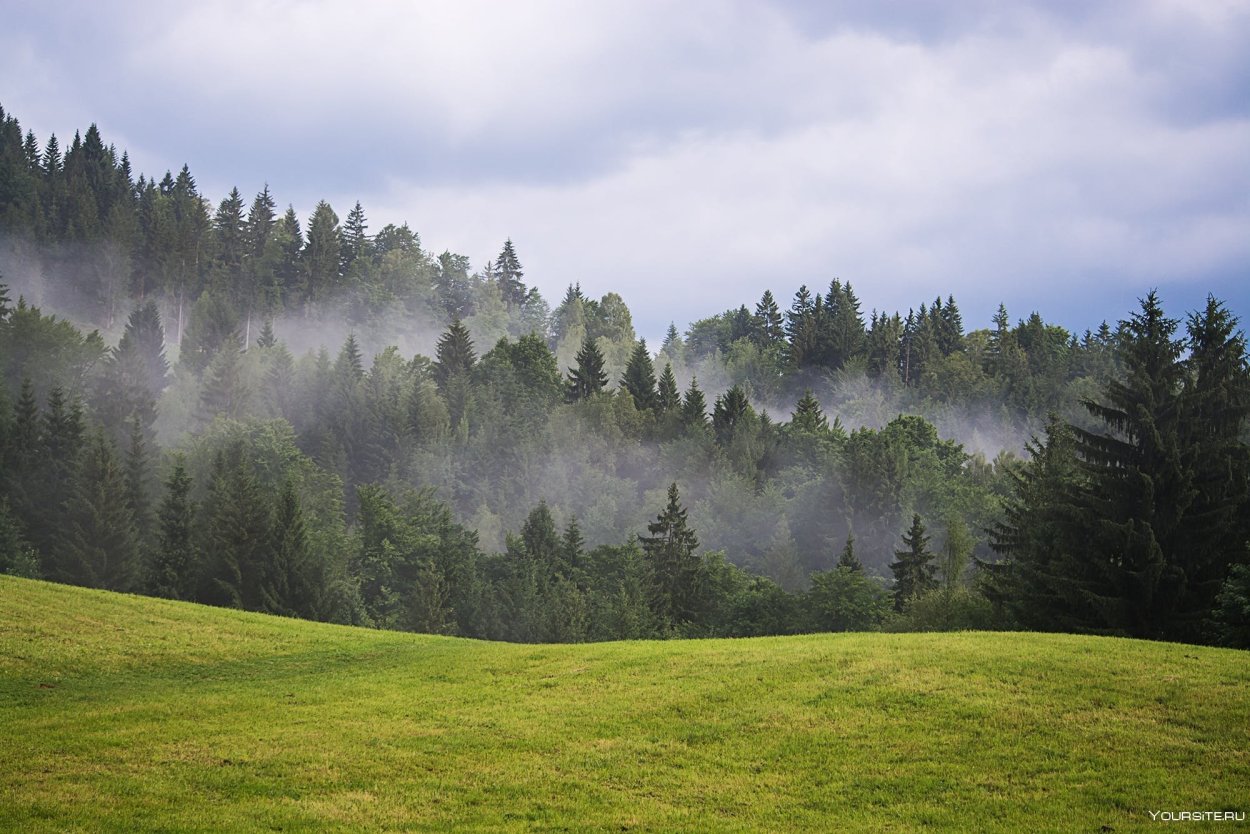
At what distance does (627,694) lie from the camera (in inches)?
1035

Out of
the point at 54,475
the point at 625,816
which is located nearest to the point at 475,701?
the point at 625,816

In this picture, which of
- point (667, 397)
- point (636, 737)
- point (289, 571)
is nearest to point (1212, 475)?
point (636, 737)

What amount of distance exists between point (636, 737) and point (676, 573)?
285 feet

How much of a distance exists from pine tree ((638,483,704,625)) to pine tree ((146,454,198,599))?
145 ft

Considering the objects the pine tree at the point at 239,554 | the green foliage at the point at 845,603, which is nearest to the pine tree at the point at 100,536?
the pine tree at the point at 239,554

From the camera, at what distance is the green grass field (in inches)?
725

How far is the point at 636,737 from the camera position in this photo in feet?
74.9

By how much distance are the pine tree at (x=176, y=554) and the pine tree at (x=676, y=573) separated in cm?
4426

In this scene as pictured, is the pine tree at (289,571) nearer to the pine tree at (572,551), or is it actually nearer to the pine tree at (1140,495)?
the pine tree at (572,551)

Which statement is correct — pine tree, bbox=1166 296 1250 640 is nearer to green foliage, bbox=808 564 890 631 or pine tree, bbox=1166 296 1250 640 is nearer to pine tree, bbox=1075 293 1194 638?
pine tree, bbox=1075 293 1194 638

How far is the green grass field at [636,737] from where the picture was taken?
1841 centimetres

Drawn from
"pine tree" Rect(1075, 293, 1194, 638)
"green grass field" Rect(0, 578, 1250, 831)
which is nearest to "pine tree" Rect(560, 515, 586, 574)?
"pine tree" Rect(1075, 293, 1194, 638)

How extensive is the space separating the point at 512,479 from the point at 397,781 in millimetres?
151637

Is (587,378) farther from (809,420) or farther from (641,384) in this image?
(809,420)
